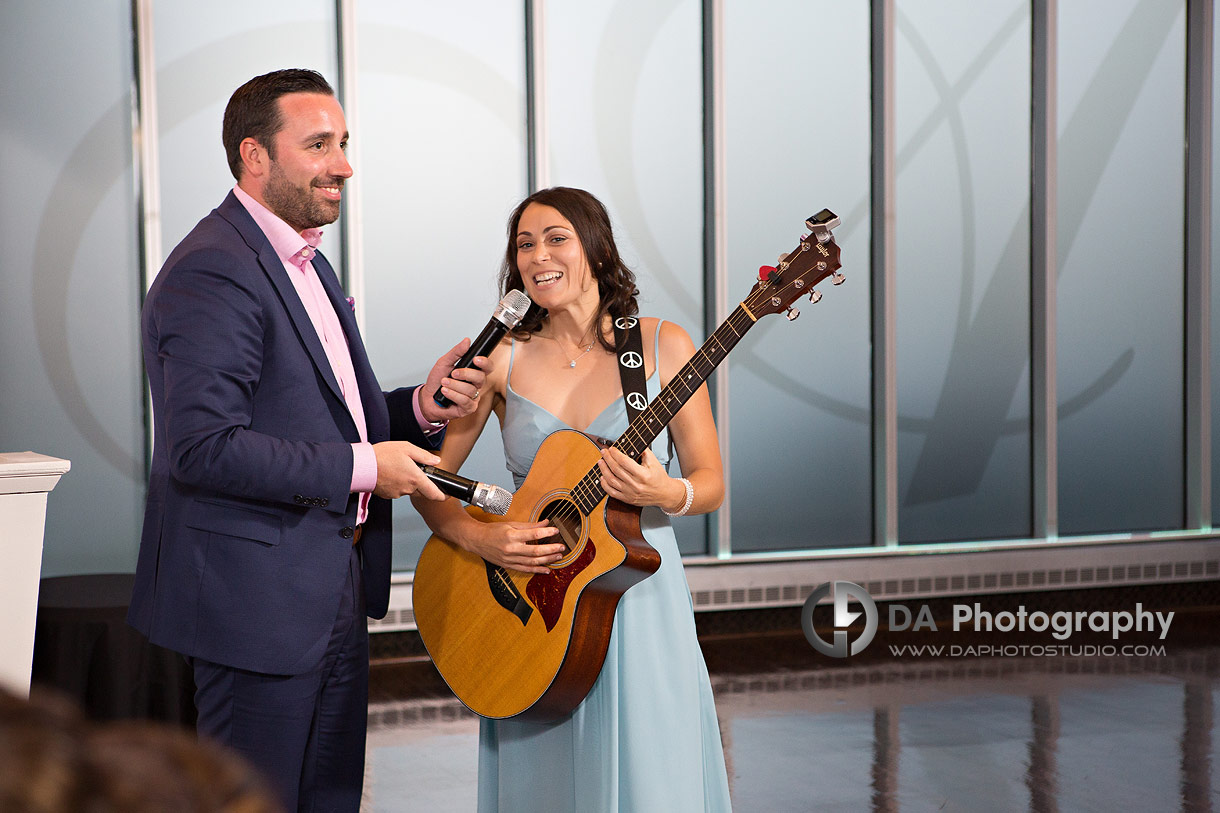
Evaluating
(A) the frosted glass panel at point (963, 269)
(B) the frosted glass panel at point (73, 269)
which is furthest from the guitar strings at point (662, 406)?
(A) the frosted glass panel at point (963, 269)

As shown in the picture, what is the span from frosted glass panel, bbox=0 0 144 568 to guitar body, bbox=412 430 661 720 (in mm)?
3132

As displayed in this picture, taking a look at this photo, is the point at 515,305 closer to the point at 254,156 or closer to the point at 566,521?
the point at 566,521

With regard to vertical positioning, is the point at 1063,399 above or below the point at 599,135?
below

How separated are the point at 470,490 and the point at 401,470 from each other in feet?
0.45

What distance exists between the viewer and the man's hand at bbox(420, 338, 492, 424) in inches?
85.6

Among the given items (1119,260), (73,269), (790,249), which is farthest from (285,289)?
(1119,260)

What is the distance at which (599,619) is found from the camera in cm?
205

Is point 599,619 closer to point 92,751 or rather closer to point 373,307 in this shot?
point 92,751

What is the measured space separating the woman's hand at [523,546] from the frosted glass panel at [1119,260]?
456cm

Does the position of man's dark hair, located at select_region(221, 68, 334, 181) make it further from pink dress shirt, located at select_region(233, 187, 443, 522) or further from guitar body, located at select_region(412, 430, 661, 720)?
guitar body, located at select_region(412, 430, 661, 720)

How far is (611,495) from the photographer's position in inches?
80.0

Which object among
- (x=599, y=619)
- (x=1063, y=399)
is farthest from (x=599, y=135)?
(x=599, y=619)

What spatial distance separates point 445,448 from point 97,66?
3.35 meters

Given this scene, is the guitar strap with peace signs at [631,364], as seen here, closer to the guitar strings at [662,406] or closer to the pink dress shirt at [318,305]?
the guitar strings at [662,406]
